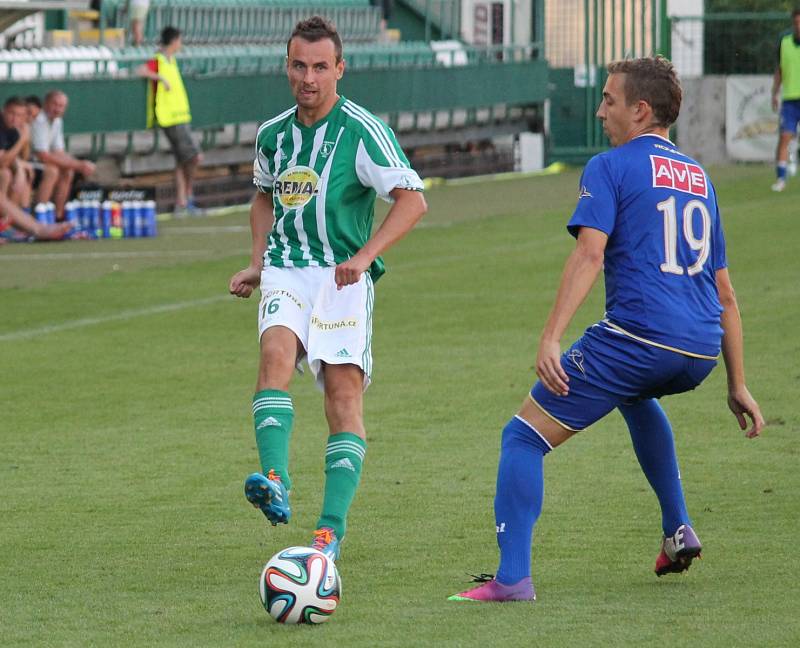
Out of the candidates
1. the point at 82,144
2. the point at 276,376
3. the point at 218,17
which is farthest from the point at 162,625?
the point at 218,17

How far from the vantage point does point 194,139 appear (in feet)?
73.6

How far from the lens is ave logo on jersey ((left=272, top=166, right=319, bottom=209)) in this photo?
237 inches

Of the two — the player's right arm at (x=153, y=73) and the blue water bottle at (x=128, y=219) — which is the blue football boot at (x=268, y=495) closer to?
the blue water bottle at (x=128, y=219)

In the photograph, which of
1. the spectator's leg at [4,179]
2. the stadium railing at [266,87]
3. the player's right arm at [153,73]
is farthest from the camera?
the stadium railing at [266,87]

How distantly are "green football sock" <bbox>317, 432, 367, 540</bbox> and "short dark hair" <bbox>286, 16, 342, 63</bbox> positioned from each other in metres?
1.31

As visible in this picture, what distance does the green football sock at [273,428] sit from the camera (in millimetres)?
5738

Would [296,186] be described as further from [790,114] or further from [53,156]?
[790,114]

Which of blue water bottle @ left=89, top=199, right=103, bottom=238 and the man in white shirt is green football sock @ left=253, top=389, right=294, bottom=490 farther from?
the man in white shirt

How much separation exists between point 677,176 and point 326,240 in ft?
4.14

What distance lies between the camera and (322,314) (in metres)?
5.97

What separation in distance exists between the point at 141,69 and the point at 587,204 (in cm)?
1753

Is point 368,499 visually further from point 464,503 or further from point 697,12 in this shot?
point 697,12

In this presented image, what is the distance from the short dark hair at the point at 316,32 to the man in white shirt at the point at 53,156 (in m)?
13.8

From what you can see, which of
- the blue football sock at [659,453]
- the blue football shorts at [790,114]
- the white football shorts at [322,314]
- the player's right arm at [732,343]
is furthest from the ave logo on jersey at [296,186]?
the blue football shorts at [790,114]
